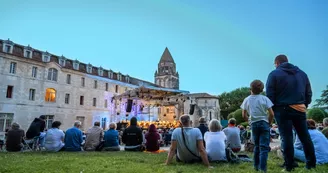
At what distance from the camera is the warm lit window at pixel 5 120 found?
961 inches

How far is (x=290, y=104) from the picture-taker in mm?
3791

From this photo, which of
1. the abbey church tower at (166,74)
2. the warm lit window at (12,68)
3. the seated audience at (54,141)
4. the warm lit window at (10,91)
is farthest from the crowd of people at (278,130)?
the abbey church tower at (166,74)

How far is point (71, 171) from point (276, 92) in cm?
399

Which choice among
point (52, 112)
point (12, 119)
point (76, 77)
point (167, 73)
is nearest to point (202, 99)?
point (167, 73)

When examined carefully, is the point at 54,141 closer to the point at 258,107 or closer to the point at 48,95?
the point at 258,107

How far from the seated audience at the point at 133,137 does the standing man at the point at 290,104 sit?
6.02 meters

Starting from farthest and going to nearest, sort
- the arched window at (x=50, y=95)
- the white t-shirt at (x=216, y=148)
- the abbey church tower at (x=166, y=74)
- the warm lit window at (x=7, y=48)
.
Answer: the abbey church tower at (x=166, y=74) → the arched window at (x=50, y=95) → the warm lit window at (x=7, y=48) → the white t-shirt at (x=216, y=148)

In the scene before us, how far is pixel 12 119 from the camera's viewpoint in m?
25.2

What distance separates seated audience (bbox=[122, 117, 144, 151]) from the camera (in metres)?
9.02

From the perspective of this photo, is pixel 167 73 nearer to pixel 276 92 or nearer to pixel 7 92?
pixel 7 92

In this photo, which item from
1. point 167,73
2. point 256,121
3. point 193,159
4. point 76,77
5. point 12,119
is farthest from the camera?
point 167,73

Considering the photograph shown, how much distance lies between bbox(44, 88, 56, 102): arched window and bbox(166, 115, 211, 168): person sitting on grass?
2842cm

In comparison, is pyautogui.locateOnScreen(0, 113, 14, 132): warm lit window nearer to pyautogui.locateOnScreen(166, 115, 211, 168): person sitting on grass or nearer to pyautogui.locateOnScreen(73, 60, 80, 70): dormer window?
pyautogui.locateOnScreen(73, 60, 80, 70): dormer window

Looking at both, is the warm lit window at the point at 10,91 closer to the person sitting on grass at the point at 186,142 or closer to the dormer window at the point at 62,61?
the dormer window at the point at 62,61
